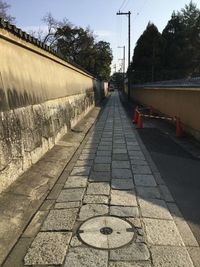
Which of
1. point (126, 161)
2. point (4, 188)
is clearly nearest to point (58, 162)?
point (126, 161)

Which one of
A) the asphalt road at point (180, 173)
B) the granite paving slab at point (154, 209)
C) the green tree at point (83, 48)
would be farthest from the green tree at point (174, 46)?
the granite paving slab at point (154, 209)

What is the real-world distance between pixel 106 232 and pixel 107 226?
16 centimetres

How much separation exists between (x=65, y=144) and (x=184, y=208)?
5.15m

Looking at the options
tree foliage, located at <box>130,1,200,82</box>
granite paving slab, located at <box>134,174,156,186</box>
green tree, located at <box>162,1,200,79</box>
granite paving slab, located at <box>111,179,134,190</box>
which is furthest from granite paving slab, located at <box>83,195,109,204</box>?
green tree, located at <box>162,1,200,79</box>

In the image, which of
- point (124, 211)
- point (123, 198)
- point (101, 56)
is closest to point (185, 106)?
point (123, 198)

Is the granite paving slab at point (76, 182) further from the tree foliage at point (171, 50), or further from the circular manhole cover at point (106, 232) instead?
the tree foliage at point (171, 50)

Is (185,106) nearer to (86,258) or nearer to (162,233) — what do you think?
(162,233)

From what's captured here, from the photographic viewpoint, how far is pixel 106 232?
3824 millimetres

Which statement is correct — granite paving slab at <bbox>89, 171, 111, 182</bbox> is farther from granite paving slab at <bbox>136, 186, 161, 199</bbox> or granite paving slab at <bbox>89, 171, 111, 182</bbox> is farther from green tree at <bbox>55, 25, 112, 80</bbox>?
green tree at <bbox>55, 25, 112, 80</bbox>

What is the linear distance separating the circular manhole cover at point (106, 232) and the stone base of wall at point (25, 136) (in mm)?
1676

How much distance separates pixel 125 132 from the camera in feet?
40.1

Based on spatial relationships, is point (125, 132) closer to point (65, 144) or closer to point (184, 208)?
point (65, 144)

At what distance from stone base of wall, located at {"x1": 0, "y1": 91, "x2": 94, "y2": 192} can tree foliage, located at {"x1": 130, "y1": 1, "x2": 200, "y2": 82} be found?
95.2 ft

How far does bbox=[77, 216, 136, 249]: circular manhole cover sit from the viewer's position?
3.58 meters
